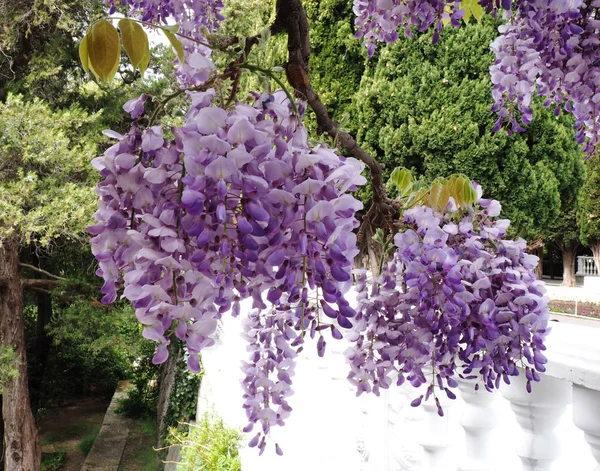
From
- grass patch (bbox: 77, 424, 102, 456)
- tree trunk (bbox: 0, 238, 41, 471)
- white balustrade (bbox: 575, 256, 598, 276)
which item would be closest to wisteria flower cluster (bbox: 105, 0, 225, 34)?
tree trunk (bbox: 0, 238, 41, 471)

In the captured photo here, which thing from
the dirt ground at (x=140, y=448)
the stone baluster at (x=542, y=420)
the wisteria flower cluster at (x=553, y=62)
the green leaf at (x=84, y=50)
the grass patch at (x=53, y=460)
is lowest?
the grass patch at (x=53, y=460)

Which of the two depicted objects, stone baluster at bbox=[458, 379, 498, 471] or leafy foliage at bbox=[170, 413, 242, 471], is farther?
leafy foliage at bbox=[170, 413, 242, 471]

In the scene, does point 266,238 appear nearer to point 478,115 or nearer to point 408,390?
point 408,390

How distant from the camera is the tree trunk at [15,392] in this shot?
5.80m

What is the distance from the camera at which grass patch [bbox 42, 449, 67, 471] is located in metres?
6.79

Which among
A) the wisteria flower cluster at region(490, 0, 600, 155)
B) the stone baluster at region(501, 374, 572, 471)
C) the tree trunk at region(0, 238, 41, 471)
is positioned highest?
the wisteria flower cluster at region(490, 0, 600, 155)

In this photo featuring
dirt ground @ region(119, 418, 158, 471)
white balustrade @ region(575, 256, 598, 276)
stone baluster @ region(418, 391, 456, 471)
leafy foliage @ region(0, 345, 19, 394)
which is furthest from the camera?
white balustrade @ region(575, 256, 598, 276)

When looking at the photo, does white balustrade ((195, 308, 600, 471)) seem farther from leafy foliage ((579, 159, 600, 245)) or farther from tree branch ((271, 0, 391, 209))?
leafy foliage ((579, 159, 600, 245))

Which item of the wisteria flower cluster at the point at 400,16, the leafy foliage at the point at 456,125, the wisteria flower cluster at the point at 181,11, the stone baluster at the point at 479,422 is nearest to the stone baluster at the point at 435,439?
the stone baluster at the point at 479,422

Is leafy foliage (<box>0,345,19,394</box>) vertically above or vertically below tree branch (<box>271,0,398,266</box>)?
below

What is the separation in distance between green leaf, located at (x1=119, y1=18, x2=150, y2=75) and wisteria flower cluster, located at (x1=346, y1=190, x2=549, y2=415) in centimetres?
Result: 40

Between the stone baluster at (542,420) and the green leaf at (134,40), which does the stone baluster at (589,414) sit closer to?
the stone baluster at (542,420)

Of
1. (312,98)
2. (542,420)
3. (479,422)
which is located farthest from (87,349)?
(312,98)

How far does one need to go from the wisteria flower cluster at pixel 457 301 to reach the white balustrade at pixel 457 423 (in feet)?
0.52
